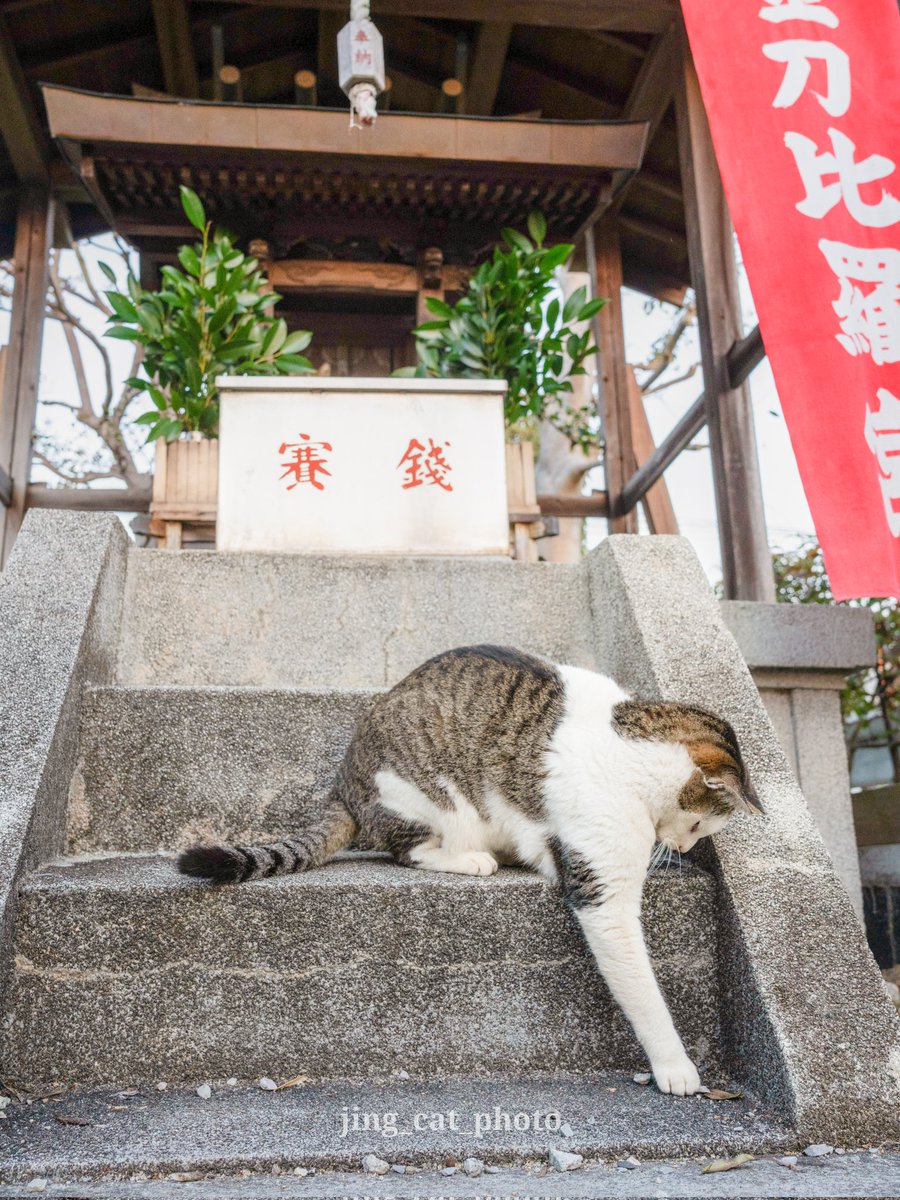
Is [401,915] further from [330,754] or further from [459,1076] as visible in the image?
[330,754]

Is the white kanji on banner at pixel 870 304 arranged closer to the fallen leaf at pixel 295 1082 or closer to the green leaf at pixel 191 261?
the fallen leaf at pixel 295 1082

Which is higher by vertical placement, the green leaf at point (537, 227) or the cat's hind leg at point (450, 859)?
the green leaf at point (537, 227)

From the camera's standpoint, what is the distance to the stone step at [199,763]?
2.50 meters

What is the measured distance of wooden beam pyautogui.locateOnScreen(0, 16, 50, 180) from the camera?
626 centimetres

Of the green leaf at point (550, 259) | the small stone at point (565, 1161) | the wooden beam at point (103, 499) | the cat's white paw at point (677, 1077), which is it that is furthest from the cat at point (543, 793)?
the wooden beam at point (103, 499)

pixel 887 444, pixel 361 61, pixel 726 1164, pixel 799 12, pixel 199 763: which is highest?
pixel 361 61

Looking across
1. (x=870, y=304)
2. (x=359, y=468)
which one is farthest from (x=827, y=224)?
(x=359, y=468)

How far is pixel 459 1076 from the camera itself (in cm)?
192

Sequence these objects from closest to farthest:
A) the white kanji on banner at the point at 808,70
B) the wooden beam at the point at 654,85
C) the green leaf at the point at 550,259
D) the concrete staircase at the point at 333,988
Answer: the concrete staircase at the point at 333,988
the white kanji on banner at the point at 808,70
the green leaf at the point at 550,259
the wooden beam at the point at 654,85

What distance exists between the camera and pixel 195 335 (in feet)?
15.8

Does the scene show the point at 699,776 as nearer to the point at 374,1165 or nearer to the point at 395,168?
the point at 374,1165

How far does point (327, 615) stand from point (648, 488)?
421 cm

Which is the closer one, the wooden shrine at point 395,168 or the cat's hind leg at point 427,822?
the cat's hind leg at point 427,822

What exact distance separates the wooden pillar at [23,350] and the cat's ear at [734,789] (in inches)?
228
